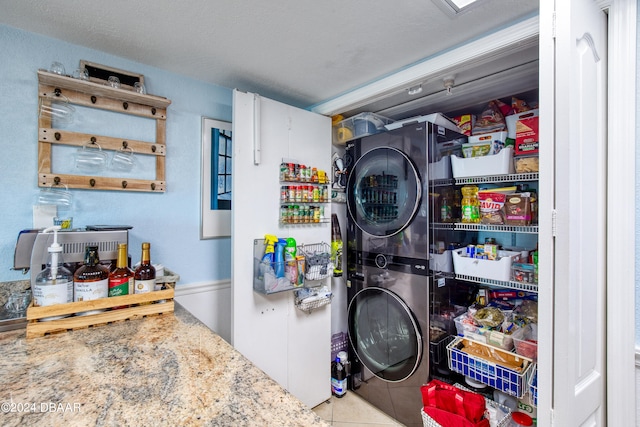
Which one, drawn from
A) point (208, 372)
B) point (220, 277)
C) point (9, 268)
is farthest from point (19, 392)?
point (220, 277)

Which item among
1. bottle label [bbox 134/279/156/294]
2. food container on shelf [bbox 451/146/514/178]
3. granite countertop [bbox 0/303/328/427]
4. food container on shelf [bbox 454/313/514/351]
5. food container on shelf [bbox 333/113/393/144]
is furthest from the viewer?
food container on shelf [bbox 333/113/393/144]

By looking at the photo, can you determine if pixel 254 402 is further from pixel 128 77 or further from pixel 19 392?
pixel 128 77

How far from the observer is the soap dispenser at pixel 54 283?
3.73 ft

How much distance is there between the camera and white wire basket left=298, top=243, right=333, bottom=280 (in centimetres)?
207

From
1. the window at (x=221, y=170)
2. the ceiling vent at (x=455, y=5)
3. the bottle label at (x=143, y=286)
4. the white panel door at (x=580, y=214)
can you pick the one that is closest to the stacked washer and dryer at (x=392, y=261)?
the ceiling vent at (x=455, y=5)

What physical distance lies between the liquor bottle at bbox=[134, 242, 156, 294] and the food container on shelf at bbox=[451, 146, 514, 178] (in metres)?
1.80

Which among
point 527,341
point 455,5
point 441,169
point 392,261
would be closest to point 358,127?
point 441,169

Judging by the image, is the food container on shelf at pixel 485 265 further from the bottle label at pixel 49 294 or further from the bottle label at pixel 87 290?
the bottle label at pixel 49 294

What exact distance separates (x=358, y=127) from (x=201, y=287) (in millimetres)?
1663

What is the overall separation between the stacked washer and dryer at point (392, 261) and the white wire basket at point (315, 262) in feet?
0.93

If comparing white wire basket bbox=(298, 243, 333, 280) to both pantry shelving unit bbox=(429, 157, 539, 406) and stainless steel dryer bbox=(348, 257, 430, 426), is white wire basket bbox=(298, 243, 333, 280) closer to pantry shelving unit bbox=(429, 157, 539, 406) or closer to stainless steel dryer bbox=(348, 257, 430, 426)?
stainless steel dryer bbox=(348, 257, 430, 426)

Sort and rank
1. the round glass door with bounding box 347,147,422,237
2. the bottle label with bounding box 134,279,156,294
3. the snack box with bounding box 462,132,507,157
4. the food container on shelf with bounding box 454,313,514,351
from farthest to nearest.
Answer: the round glass door with bounding box 347,147,422,237 → the snack box with bounding box 462,132,507,157 → the food container on shelf with bounding box 454,313,514,351 → the bottle label with bounding box 134,279,156,294

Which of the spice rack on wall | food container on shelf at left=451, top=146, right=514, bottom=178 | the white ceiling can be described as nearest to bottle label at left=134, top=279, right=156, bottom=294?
the spice rack on wall

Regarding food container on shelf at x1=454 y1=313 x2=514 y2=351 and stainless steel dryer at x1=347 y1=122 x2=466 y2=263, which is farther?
stainless steel dryer at x1=347 y1=122 x2=466 y2=263
